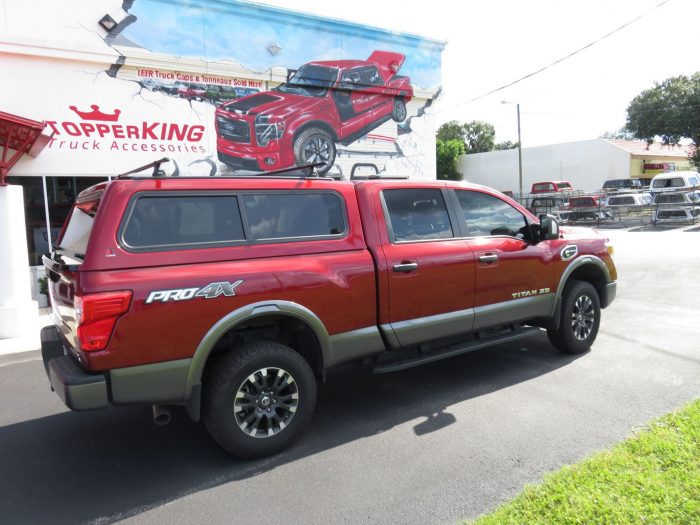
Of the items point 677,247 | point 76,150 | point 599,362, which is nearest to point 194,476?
point 599,362

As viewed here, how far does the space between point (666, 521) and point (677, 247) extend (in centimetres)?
1508

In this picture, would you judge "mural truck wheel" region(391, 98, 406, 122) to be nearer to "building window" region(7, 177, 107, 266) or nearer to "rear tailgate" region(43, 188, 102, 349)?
"building window" region(7, 177, 107, 266)

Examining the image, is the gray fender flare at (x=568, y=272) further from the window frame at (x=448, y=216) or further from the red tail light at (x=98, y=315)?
the red tail light at (x=98, y=315)

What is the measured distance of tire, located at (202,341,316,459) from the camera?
3.45 m

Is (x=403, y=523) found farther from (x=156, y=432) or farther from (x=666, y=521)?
(x=156, y=432)

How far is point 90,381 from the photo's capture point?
3047 mm

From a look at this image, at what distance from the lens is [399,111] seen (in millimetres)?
15016

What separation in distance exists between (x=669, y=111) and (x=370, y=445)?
125 ft

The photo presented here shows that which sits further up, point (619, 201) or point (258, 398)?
point (619, 201)

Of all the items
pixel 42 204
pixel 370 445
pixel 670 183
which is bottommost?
pixel 370 445

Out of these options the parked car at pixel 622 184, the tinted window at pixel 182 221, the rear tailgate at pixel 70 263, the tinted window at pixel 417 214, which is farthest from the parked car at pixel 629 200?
the rear tailgate at pixel 70 263

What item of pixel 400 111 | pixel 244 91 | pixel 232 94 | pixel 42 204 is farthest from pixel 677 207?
pixel 42 204

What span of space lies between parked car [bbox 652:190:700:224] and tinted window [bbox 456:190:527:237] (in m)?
21.3

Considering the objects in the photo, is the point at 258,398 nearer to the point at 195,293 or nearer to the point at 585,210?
the point at 195,293
